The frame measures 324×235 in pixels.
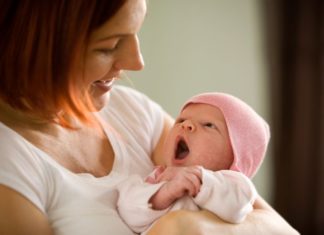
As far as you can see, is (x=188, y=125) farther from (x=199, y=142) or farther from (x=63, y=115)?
(x=63, y=115)

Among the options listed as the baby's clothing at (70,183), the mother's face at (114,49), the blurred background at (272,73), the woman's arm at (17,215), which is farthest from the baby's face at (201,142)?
the blurred background at (272,73)

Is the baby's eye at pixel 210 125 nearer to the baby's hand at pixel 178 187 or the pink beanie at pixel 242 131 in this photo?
the pink beanie at pixel 242 131

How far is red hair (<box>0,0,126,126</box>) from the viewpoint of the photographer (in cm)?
117

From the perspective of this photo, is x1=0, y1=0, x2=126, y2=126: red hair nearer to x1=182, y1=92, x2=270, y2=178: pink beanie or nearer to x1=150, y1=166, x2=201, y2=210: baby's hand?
x1=150, y1=166, x2=201, y2=210: baby's hand

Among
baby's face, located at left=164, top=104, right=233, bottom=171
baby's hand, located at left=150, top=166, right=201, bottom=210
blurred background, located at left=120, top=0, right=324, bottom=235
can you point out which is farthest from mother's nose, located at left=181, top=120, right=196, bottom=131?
blurred background, located at left=120, top=0, right=324, bottom=235

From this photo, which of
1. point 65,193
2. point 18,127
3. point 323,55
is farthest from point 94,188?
point 323,55

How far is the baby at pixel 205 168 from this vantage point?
1.28 metres

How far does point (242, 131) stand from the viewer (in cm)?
143

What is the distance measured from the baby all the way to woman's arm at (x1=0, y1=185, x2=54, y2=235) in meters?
0.22

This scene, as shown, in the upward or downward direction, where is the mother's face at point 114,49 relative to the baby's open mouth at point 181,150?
upward

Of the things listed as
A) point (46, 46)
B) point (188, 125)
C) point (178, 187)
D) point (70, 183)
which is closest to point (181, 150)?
point (188, 125)

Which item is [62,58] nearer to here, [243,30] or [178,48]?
[178,48]

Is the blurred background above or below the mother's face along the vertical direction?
below

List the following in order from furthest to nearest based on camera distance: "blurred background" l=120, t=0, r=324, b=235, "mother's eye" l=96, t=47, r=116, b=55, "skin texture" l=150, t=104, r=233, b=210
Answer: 1. "blurred background" l=120, t=0, r=324, b=235
2. "skin texture" l=150, t=104, r=233, b=210
3. "mother's eye" l=96, t=47, r=116, b=55
